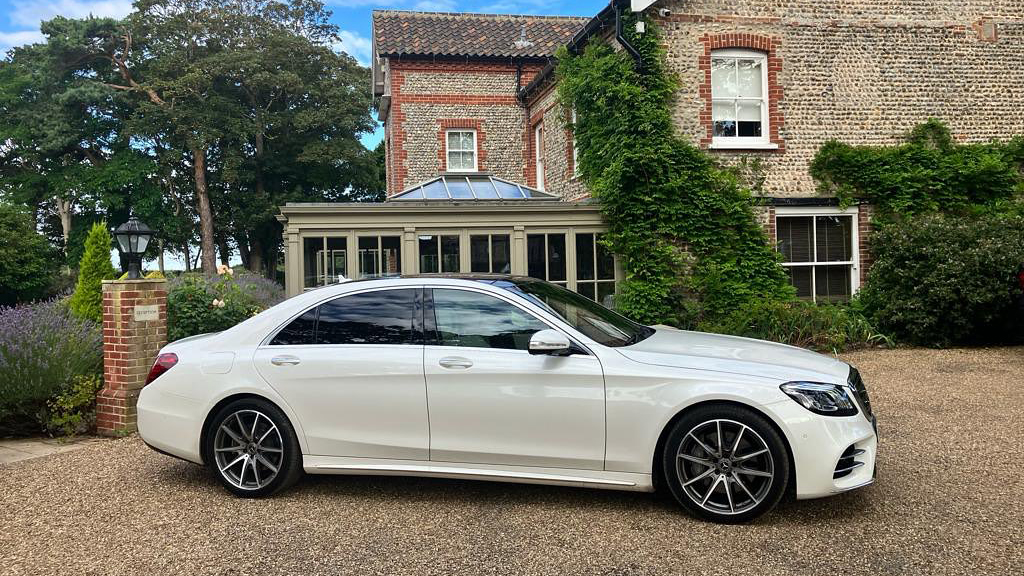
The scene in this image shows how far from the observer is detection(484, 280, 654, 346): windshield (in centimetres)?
463

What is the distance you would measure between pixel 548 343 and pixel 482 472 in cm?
94

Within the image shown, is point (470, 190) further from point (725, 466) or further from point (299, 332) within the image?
point (725, 466)

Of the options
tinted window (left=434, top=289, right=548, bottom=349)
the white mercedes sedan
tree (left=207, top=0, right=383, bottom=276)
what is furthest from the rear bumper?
tree (left=207, top=0, right=383, bottom=276)

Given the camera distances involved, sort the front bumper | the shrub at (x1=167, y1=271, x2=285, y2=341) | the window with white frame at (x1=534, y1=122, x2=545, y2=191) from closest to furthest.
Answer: the front bumper
the shrub at (x1=167, y1=271, x2=285, y2=341)
the window with white frame at (x1=534, y1=122, x2=545, y2=191)

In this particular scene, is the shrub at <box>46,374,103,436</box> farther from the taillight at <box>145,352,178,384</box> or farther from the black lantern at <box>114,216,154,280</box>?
the taillight at <box>145,352,178,384</box>

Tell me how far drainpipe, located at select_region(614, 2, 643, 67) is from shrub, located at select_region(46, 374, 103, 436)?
937cm

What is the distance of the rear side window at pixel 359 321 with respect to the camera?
15.6 feet

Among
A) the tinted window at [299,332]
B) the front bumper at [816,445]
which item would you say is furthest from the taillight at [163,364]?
the front bumper at [816,445]

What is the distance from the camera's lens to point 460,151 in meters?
21.7

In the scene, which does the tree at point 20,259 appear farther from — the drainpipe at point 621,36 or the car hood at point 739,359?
the car hood at point 739,359

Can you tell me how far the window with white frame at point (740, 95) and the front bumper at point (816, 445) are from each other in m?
9.61

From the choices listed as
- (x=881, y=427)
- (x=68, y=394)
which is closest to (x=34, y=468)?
(x=68, y=394)

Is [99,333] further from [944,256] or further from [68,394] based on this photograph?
[944,256]

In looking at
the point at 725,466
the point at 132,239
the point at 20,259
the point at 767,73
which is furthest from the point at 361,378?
the point at 20,259
